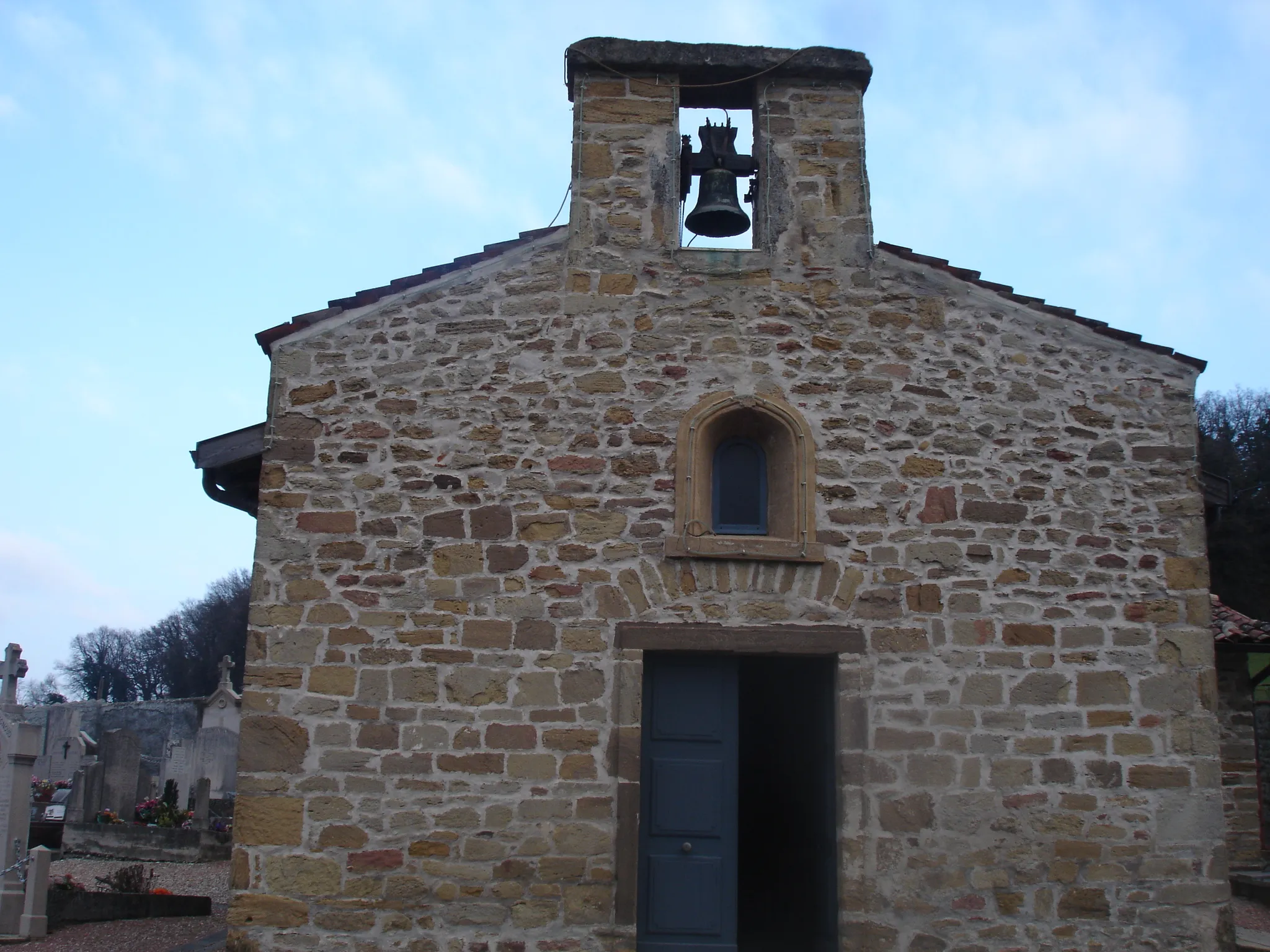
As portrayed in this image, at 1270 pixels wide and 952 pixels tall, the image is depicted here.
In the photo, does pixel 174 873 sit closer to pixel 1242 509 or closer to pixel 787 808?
pixel 787 808

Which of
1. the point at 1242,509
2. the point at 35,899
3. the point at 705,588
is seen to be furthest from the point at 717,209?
the point at 1242,509

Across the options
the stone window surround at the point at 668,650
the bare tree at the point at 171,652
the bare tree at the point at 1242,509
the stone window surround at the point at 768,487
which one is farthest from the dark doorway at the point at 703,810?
the bare tree at the point at 171,652

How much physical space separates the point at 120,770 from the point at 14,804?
7.28 m

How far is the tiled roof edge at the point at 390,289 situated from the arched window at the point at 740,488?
76.3 inches

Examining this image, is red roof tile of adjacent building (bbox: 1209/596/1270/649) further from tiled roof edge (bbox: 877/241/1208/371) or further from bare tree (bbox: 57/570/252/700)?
bare tree (bbox: 57/570/252/700)

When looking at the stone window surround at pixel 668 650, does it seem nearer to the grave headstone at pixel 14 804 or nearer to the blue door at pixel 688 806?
the blue door at pixel 688 806

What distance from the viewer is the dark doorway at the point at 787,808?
22.5ft

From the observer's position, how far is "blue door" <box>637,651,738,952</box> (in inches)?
255

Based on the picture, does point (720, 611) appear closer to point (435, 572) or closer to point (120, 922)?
point (435, 572)

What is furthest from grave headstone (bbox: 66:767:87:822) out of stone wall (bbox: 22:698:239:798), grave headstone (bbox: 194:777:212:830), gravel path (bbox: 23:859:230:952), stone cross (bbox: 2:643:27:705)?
stone cross (bbox: 2:643:27:705)

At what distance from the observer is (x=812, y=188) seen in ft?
24.3

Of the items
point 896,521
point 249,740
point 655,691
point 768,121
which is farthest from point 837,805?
point 768,121

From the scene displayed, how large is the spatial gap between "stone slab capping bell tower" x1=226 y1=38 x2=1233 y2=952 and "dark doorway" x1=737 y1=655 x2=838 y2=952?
0.39ft

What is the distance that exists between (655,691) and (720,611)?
2.17ft
